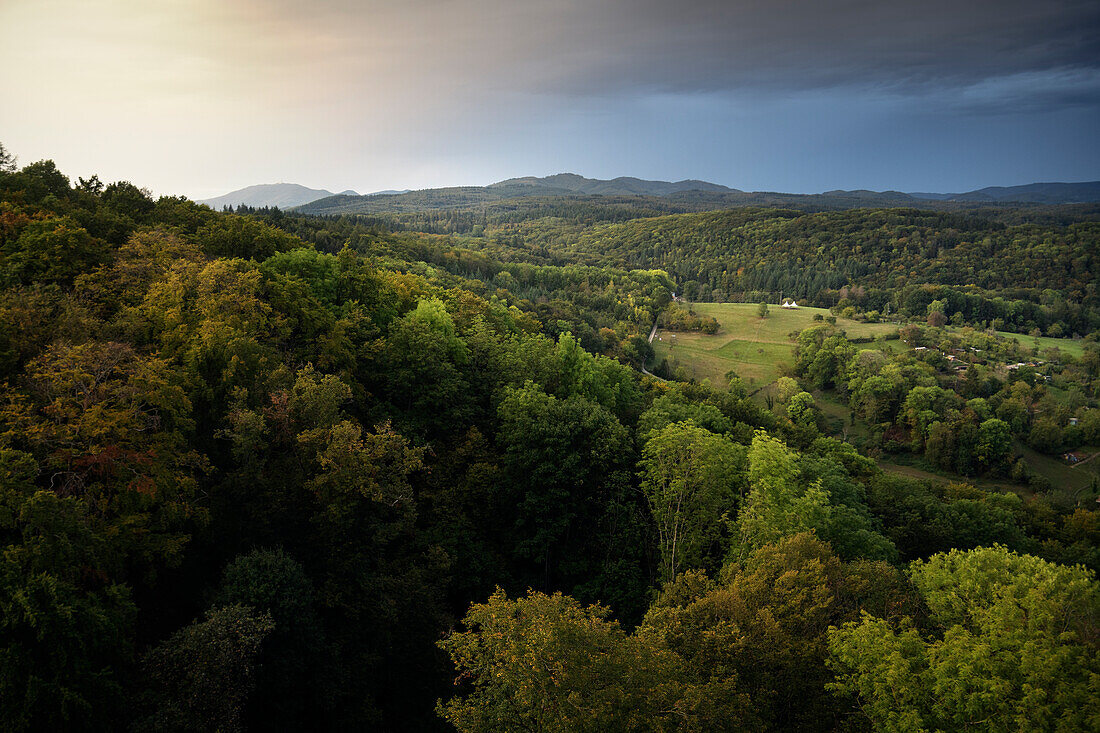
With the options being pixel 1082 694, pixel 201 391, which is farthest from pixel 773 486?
pixel 201 391

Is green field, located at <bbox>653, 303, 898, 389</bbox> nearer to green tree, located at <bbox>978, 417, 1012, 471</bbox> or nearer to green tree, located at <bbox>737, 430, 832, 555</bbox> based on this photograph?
green tree, located at <bbox>978, 417, 1012, 471</bbox>

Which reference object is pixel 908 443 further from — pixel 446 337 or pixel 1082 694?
pixel 1082 694

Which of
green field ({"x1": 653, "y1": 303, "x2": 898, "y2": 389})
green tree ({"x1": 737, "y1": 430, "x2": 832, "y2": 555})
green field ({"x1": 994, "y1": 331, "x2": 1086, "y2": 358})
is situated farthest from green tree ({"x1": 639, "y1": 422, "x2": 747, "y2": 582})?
green field ({"x1": 994, "y1": 331, "x2": 1086, "y2": 358})

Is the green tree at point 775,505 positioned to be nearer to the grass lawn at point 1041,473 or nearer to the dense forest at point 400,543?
the dense forest at point 400,543

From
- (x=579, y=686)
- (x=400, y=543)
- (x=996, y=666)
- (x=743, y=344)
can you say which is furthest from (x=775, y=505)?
(x=743, y=344)

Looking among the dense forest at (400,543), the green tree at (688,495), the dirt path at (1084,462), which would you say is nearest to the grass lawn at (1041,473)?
the dirt path at (1084,462)

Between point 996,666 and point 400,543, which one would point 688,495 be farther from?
point 996,666

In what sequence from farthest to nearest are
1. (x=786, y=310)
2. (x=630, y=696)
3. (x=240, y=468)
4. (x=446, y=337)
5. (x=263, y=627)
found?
(x=786, y=310), (x=446, y=337), (x=240, y=468), (x=263, y=627), (x=630, y=696)
